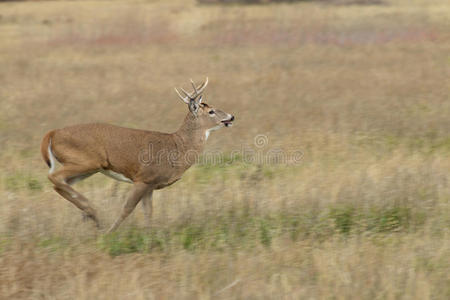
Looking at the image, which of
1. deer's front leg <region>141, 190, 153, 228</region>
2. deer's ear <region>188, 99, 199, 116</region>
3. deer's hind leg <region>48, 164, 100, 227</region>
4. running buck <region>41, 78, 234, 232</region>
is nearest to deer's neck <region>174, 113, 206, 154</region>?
deer's ear <region>188, 99, 199, 116</region>

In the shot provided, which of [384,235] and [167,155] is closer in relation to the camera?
[384,235]

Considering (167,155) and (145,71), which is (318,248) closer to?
(167,155)

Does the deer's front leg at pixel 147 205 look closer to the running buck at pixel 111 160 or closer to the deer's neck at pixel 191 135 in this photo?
the running buck at pixel 111 160

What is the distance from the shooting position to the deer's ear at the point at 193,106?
25.7 ft

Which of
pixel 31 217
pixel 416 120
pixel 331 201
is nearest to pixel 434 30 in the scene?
pixel 416 120

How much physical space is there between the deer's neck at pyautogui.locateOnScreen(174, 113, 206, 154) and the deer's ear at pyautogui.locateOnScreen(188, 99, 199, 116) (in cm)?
10

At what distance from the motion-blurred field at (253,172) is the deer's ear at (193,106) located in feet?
2.80

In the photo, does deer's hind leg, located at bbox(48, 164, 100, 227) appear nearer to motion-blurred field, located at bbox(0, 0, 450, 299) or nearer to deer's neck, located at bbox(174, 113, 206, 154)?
motion-blurred field, located at bbox(0, 0, 450, 299)

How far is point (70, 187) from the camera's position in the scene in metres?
7.21

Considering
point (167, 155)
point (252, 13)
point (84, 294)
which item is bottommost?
point (84, 294)

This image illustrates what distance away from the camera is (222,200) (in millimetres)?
7848

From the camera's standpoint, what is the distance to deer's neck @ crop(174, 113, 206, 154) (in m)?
7.92

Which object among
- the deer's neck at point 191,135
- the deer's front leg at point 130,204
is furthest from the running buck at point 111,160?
the deer's neck at point 191,135

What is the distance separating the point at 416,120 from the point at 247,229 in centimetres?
569
